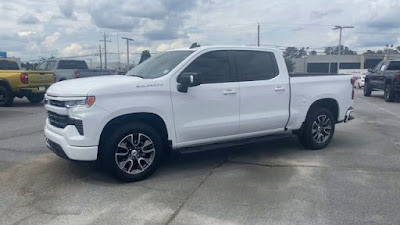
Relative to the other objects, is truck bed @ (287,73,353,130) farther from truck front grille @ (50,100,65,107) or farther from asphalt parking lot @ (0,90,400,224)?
truck front grille @ (50,100,65,107)

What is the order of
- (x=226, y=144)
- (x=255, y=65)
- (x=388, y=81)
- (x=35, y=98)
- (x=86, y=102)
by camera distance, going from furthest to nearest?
(x=388, y=81), (x=35, y=98), (x=255, y=65), (x=226, y=144), (x=86, y=102)

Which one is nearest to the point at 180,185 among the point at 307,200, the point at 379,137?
the point at 307,200

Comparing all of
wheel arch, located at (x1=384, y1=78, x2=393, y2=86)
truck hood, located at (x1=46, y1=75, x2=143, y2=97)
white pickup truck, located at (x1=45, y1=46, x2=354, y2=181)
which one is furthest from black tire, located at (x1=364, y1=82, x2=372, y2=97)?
truck hood, located at (x1=46, y1=75, x2=143, y2=97)

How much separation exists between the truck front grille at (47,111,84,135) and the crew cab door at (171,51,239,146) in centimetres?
135

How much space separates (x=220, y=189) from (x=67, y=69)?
1744 centimetres

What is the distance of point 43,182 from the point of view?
210 inches

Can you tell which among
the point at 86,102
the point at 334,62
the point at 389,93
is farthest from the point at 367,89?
the point at 334,62

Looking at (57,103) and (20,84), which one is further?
(20,84)

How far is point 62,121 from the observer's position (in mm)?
5207

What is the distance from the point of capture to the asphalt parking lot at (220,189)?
4.20m

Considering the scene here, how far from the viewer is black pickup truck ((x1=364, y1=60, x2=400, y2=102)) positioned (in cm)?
1727

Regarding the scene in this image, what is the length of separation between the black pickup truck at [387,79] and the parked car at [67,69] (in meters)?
14.3

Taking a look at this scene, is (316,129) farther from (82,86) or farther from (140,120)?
(82,86)

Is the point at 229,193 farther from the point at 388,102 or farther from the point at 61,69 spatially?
the point at 61,69
